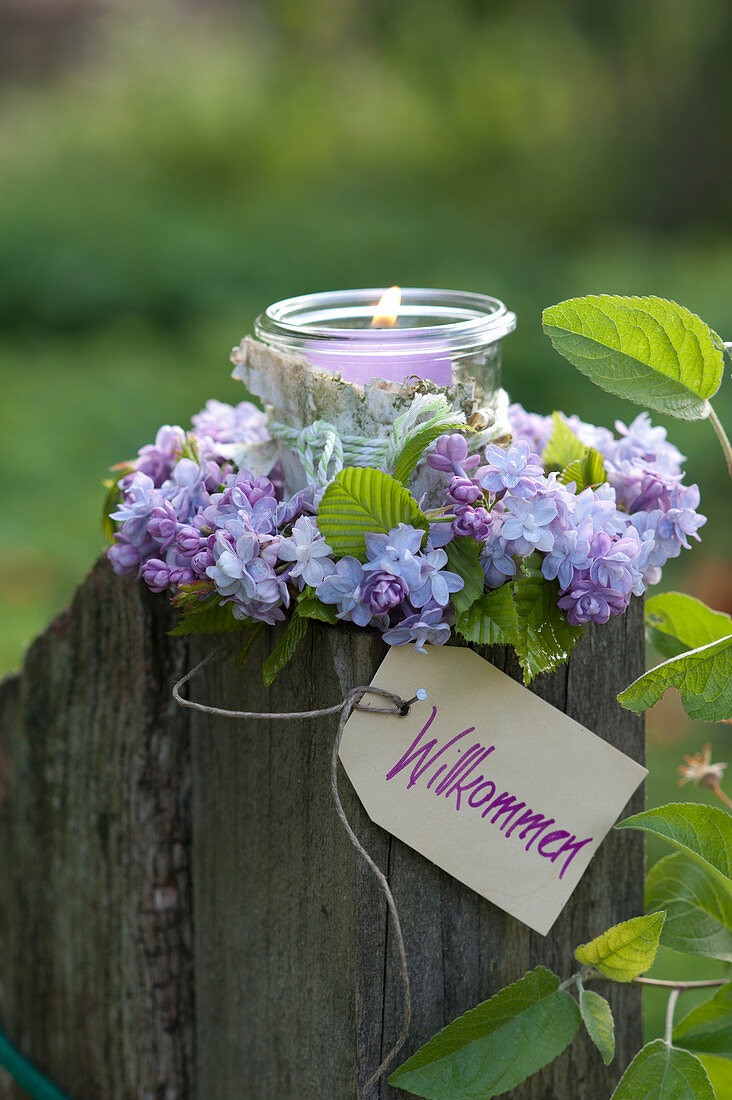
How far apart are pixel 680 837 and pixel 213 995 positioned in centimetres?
52

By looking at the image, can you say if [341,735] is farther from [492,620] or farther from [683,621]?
[683,621]

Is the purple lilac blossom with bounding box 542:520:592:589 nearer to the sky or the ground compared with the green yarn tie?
nearer to the sky

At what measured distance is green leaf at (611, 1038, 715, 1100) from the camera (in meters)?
0.69

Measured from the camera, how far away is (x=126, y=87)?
7.82m

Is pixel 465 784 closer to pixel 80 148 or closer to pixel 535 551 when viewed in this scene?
pixel 535 551

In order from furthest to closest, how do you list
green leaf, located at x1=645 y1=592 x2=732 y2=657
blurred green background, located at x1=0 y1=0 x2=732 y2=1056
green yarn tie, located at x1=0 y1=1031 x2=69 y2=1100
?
1. blurred green background, located at x1=0 y1=0 x2=732 y2=1056
2. green yarn tie, located at x1=0 y1=1031 x2=69 y2=1100
3. green leaf, located at x1=645 y1=592 x2=732 y2=657

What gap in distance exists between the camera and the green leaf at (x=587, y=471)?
779mm

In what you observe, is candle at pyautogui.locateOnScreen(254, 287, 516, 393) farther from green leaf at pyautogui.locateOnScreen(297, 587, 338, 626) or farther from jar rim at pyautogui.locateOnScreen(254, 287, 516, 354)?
green leaf at pyautogui.locateOnScreen(297, 587, 338, 626)

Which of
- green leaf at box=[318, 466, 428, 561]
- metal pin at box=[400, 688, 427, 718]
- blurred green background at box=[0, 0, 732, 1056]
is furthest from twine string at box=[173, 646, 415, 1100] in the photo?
blurred green background at box=[0, 0, 732, 1056]

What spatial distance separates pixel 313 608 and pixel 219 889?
0.40 m

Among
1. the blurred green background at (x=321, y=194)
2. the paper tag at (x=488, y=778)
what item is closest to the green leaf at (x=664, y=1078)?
the paper tag at (x=488, y=778)

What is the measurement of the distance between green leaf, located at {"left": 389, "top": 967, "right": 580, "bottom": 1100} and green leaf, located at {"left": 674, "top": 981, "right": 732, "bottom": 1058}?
12 cm

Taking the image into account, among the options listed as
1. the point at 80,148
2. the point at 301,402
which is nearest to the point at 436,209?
the point at 80,148

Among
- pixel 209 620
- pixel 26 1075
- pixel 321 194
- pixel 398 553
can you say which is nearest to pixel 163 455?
pixel 209 620
